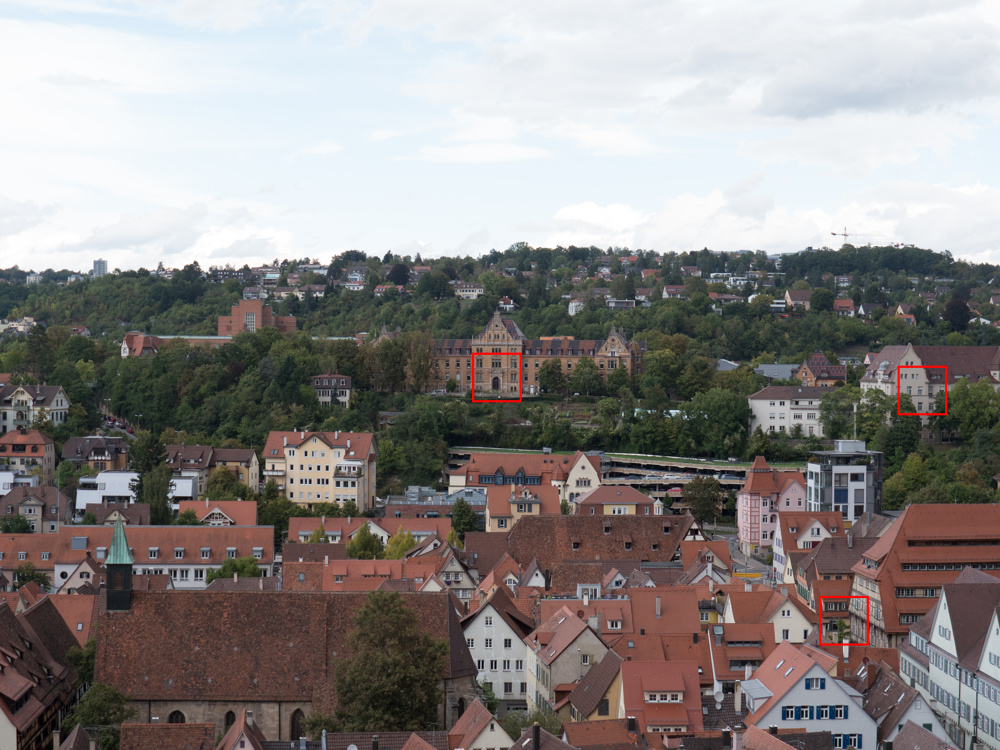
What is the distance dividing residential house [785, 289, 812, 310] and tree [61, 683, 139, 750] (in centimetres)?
10540

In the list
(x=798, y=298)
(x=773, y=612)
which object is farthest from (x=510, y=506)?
(x=798, y=298)

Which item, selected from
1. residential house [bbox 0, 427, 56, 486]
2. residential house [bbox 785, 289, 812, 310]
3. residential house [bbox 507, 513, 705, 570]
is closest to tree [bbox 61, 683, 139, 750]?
residential house [bbox 507, 513, 705, 570]

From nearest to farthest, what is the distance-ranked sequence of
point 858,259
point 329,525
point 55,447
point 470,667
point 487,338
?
point 470,667, point 329,525, point 55,447, point 487,338, point 858,259

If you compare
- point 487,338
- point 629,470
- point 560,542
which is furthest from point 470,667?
point 487,338

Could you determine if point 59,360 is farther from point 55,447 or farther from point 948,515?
point 948,515

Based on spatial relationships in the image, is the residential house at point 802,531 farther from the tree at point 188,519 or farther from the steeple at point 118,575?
the steeple at point 118,575

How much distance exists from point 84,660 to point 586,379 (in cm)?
6659

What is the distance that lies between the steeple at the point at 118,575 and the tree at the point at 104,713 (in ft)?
8.55

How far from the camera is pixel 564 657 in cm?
4050

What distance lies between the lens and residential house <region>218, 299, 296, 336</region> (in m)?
122

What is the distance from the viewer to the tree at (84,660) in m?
37.9

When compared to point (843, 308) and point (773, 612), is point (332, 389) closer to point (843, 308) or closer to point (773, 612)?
point (773, 612)

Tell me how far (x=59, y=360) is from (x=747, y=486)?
5914 cm

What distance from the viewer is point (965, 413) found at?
87.2 metres
